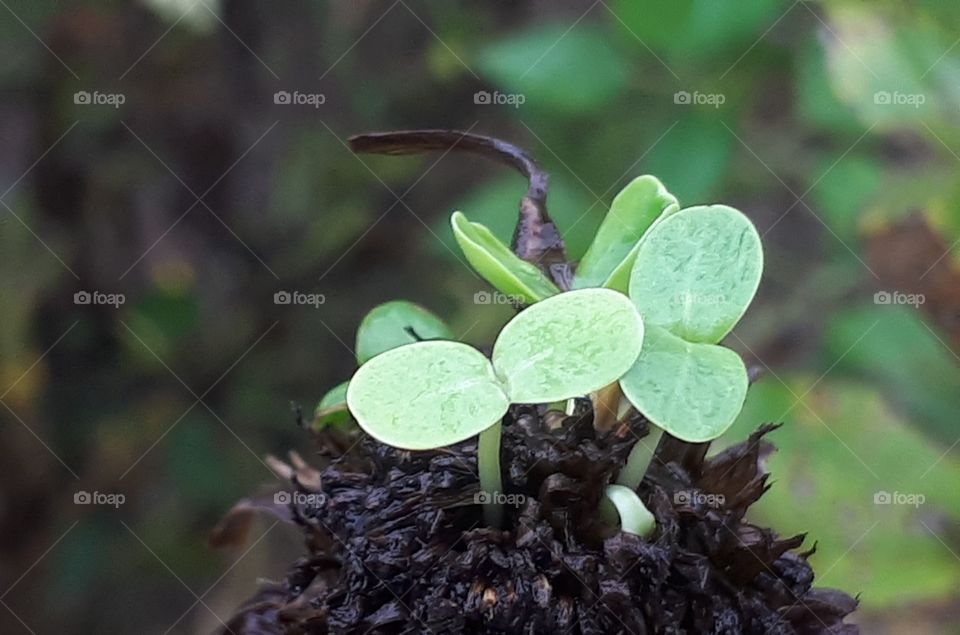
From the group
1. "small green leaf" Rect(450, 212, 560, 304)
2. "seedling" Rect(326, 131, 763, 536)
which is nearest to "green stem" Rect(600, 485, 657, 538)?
"seedling" Rect(326, 131, 763, 536)

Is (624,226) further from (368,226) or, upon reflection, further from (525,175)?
(368,226)

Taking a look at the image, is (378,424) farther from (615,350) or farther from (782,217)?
(782,217)

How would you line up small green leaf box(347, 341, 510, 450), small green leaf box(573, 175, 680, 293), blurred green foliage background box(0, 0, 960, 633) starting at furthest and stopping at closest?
blurred green foliage background box(0, 0, 960, 633) < small green leaf box(573, 175, 680, 293) < small green leaf box(347, 341, 510, 450)

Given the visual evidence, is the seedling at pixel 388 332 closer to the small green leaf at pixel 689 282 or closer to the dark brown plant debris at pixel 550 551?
the dark brown plant debris at pixel 550 551

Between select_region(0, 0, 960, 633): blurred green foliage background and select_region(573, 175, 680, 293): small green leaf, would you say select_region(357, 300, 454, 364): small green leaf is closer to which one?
select_region(573, 175, 680, 293): small green leaf

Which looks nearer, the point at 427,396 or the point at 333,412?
the point at 427,396

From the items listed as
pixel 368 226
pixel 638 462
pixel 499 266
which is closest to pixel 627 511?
pixel 638 462
